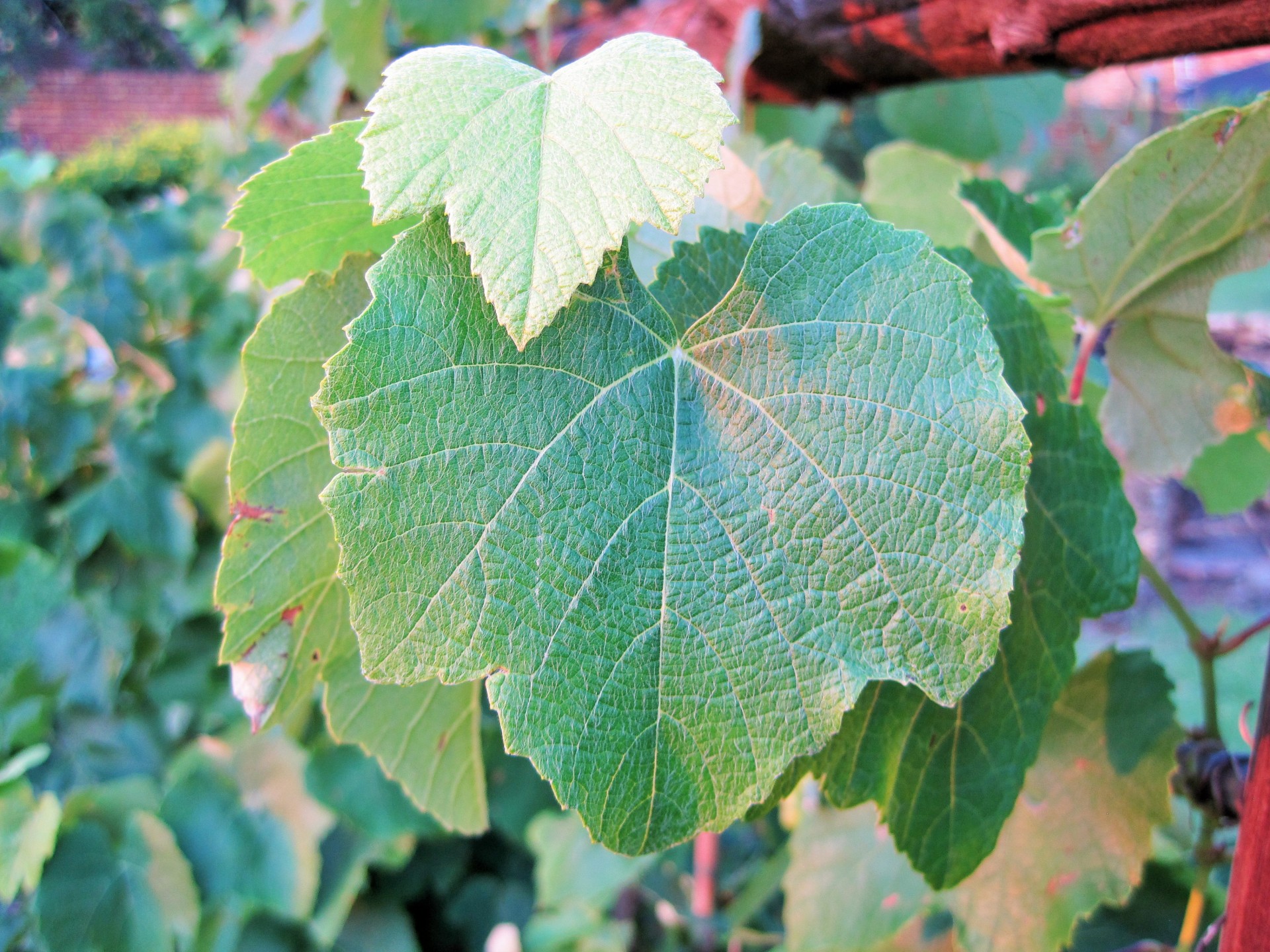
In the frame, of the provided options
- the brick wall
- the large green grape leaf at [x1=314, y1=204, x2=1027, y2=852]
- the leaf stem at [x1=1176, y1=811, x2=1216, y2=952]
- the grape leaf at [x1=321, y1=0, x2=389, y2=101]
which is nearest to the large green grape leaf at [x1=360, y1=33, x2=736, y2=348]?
the large green grape leaf at [x1=314, y1=204, x2=1027, y2=852]

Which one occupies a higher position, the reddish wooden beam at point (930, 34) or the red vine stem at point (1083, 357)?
the reddish wooden beam at point (930, 34)

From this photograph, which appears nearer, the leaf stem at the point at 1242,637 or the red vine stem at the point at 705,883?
the leaf stem at the point at 1242,637

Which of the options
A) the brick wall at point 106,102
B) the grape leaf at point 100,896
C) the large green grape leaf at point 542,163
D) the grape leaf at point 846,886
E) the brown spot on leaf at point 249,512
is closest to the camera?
the large green grape leaf at point 542,163

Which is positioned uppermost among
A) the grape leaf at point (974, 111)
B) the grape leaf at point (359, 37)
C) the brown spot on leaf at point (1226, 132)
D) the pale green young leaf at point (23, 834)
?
the grape leaf at point (359, 37)

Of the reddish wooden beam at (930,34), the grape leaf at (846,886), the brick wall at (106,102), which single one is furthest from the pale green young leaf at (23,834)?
the brick wall at (106,102)

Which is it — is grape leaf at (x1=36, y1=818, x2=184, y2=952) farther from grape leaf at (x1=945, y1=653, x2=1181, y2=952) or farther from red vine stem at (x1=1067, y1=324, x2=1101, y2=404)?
red vine stem at (x1=1067, y1=324, x2=1101, y2=404)

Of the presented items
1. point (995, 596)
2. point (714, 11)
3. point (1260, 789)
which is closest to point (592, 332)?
point (995, 596)

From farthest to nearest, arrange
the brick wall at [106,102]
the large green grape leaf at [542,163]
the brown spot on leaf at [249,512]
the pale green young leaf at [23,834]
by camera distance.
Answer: the brick wall at [106,102]
the pale green young leaf at [23,834]
the brown spot on leaf at [249,512]
the large green grape leaf at [542,163]

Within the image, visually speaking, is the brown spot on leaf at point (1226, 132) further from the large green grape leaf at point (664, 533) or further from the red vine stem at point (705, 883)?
the red vine stem at point (705, 883)
